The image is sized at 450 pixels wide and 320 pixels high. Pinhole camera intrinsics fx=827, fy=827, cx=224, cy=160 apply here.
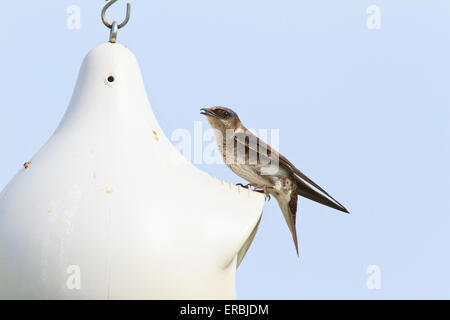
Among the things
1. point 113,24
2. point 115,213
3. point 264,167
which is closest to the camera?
point 115,213

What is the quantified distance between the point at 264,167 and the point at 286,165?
17 centimetres

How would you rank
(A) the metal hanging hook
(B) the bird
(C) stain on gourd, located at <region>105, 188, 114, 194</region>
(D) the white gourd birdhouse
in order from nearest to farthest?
(D) the white gourd birdhouse → (C) stain on gourd, located at <region>105, 188, 114, 194</region> → (A) the metal hanging hook → (B) the bird

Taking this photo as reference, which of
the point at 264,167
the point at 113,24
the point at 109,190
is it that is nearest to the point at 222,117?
the point at 264,167

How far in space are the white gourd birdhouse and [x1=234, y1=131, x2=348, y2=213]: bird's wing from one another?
76cm

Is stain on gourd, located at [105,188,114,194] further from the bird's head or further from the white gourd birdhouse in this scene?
the bird's head

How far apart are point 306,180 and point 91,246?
2.13 m

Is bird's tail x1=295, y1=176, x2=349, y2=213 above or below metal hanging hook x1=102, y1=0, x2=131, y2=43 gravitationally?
below

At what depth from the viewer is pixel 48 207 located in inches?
190

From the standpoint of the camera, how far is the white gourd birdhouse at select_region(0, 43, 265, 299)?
469 cm

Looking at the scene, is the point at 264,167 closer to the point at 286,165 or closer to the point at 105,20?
the point at 286,165

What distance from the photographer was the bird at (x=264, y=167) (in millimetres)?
6270

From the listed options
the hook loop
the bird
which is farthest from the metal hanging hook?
the bird

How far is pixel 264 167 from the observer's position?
6.28 m
